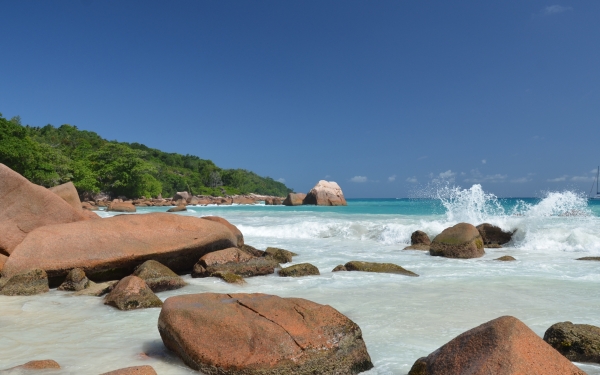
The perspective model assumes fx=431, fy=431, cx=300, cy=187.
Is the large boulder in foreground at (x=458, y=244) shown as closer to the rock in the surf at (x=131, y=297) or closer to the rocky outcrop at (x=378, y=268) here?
the rocky outcrop at (x=378, y=268)

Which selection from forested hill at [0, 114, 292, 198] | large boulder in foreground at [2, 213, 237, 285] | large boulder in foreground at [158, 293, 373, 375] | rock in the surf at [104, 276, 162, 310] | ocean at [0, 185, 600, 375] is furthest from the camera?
forested hill at [0, 114, 292, 198]

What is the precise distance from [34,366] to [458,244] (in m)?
9.56

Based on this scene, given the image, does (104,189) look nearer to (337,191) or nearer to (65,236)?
(337,191)

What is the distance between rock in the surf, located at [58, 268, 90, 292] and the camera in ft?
21.4

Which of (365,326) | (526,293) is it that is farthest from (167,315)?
(526,293)

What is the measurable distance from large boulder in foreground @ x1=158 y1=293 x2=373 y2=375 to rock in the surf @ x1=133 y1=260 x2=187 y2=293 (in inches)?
110

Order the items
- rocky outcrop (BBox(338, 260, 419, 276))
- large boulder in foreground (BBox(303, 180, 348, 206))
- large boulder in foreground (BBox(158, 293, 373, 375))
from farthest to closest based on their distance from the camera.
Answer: large boulder in foreground (BBox(303, 180, 348, 206)) < rocky outcrop (BBox(338, 260, 419, 276)) < large boulder in foreground (BBox(158, 293, 373, 375))

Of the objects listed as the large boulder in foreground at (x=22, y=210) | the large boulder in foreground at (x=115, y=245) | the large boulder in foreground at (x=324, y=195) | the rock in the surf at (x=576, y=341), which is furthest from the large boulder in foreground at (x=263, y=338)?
the large boulder in foreground at (x=324, y=195)

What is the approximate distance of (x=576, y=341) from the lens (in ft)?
12.2

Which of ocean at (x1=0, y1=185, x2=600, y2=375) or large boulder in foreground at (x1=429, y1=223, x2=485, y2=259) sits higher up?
large boulder in foreground at (x1=429, y1=223, x2=485, y2=259)

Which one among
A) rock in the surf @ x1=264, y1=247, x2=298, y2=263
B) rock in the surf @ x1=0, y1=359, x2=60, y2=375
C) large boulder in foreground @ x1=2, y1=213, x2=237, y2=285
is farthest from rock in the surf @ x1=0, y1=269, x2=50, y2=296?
rock in the surf @ x1=264, y1=247, x2=298, y2=263

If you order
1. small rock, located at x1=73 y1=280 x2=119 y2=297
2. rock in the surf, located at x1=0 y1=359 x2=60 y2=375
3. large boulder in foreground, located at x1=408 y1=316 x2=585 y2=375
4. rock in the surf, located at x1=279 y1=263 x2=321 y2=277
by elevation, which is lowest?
small rock, located at x1=73 y1=280 x2=119 y2=297

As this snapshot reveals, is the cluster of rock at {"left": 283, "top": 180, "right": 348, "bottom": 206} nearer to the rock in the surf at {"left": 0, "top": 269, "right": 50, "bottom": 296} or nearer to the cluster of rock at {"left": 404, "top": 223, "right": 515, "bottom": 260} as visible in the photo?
the cluster of rock at {"left": 404, "top": 223, "right": 515, "bottom": 260}

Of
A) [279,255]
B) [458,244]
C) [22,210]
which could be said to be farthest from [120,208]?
[458,244]
